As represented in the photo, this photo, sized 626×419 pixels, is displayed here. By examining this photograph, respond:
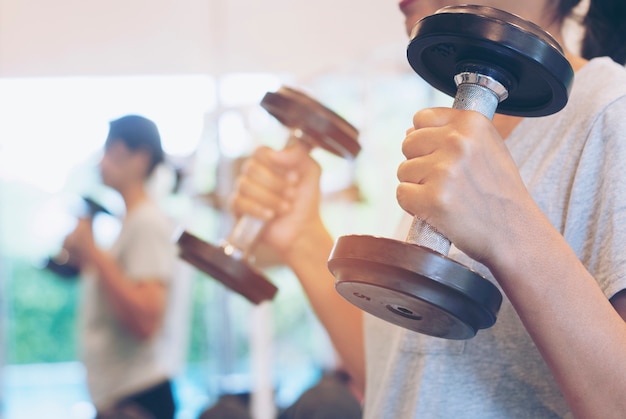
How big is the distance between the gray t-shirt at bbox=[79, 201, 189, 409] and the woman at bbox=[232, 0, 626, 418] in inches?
52.0

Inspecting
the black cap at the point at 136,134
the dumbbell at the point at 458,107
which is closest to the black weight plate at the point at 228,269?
the dumbbell at the point at 458,107

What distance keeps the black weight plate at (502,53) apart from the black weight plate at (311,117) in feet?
0.96

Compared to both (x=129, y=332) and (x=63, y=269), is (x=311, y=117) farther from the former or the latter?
(x=63, y=269)

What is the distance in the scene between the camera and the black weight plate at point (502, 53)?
0.43m

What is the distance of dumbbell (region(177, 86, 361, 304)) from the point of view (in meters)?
0.80

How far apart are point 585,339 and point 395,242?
13 cm

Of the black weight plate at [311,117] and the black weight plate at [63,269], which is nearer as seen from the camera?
the black weight plate at [311,117]

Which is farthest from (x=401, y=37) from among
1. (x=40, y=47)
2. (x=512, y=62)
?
(x=512, y=62)

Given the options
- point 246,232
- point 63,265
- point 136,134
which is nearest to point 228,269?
point 246,232

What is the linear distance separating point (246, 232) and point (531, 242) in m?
0.50

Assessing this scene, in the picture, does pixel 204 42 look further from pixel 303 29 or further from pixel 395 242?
pixel 395 242

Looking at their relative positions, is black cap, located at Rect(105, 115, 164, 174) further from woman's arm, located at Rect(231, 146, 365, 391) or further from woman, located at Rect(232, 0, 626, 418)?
woman, located at Rect(232, 0, 626, 418)

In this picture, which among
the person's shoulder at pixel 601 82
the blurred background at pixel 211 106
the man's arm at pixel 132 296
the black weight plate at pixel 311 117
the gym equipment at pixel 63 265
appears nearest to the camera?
the person's shoulder at pixel 601 82

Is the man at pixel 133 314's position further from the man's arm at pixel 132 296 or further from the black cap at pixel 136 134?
the black cap at pixel 136 134
